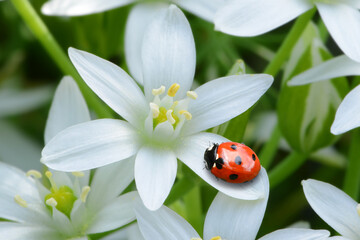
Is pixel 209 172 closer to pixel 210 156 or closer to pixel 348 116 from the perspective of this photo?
A: pixel 210 156

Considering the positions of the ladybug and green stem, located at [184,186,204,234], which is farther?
green stem, located at [184,186,204,234]

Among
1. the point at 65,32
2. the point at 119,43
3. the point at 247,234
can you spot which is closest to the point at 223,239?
the point at 247,234

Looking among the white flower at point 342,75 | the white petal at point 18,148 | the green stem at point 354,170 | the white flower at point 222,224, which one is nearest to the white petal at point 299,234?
the white flower at point 222,224

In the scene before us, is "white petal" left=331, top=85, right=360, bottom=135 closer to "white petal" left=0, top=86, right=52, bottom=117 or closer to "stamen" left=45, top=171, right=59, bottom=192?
"stamen" left=45, top=171, right=59, bottom=192

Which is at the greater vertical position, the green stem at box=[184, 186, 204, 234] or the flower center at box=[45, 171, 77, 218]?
the flower center at box=[45, 171, 77, 218]

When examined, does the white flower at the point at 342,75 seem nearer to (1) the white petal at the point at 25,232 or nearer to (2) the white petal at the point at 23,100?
(1) the white petal at the point at 25,232

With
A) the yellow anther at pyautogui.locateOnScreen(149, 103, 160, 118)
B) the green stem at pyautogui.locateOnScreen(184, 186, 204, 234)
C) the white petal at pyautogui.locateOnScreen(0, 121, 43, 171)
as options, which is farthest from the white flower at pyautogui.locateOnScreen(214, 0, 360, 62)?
the white petal at pyautogui.locateOnScreen(0, 121, 43, 171)
